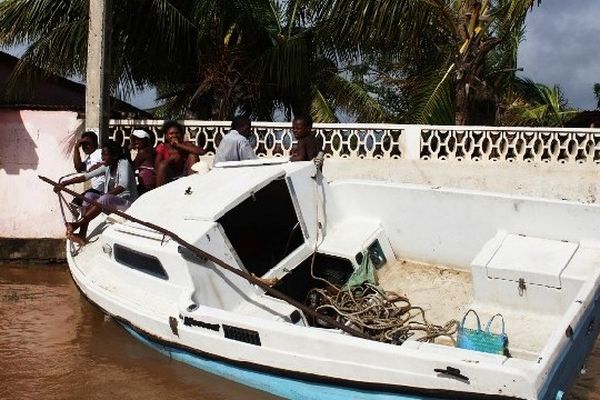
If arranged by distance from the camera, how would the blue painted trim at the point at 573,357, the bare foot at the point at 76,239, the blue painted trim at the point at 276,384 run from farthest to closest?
the bare foot at the point at 76,239 < the blue painted trim at the point at 276,384 < the blue painted trim at the point at 573,357

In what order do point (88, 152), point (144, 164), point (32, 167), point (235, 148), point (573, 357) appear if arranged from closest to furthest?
point (573, 357), point (235, 148), point (144, 164), point (88, 152), point (32, 167)

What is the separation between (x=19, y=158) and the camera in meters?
9.28

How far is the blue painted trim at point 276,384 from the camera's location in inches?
170

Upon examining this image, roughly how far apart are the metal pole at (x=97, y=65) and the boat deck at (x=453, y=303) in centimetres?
434

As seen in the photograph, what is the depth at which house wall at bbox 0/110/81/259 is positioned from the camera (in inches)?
363

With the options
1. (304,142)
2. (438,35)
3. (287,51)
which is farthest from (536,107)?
(304,142)

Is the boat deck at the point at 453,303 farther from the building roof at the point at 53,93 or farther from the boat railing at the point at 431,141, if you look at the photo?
the building roof at the point at 53,93

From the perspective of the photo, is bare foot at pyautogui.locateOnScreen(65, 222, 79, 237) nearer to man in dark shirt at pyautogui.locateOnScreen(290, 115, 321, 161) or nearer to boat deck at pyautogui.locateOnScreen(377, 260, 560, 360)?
man in dark shirt at pyautogui.locateOnScreen(290, 115, 321, 161)

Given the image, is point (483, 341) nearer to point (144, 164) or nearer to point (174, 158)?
point (174, 158)

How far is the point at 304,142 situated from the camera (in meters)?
7.32

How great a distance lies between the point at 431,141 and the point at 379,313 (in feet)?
12.7

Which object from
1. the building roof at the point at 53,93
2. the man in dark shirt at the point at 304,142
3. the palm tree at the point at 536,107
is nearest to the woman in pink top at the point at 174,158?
the man in dark shirt at the point at 304,142

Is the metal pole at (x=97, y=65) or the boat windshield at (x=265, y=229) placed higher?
the metal pole at (x=97, y=65)

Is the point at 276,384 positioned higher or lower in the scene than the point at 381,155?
lower
